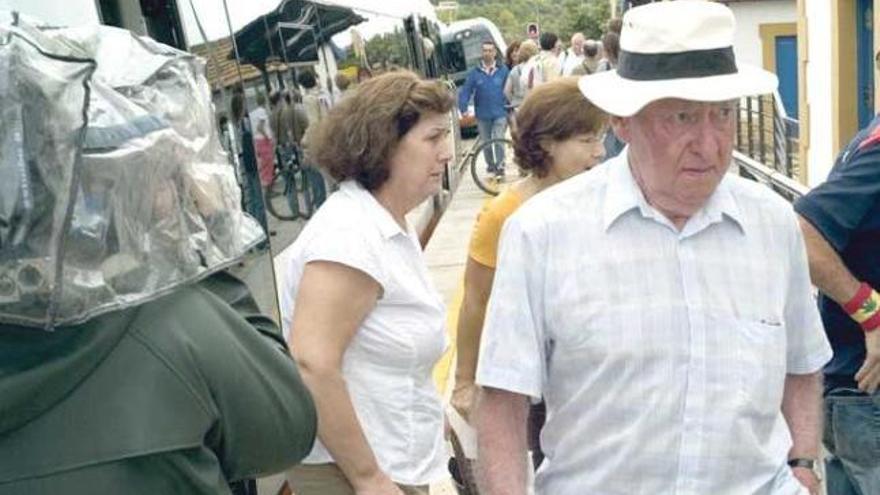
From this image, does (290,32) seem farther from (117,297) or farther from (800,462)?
(117,297)

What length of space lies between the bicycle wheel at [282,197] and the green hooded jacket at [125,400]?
394cm

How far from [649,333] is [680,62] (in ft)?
1.70

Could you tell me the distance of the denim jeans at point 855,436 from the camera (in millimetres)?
3371

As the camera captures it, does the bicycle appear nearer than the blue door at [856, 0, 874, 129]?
Yes

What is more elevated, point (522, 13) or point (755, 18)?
point (755, 18)

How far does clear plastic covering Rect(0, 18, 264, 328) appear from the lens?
153 cm

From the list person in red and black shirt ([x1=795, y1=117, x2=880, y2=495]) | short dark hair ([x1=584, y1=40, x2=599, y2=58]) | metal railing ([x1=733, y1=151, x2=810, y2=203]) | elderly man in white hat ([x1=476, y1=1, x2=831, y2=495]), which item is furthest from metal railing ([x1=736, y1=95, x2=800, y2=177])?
elderly man in white hat ([x1=476, y1=1, x2=831, y2=495])

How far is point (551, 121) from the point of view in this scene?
3.62m

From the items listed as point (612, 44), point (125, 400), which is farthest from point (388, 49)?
point (125, 400)

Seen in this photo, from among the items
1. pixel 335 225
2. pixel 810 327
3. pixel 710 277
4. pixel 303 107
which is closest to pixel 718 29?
pixel 710 277

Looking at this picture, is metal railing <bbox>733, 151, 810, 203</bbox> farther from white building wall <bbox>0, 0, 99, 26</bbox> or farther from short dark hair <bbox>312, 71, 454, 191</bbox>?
white building wall <bbox>0, 0, 99, 26</bbox>

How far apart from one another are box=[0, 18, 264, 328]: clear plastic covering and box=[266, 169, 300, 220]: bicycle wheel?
390cm

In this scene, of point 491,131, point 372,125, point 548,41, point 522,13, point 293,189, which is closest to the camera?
point 372,125

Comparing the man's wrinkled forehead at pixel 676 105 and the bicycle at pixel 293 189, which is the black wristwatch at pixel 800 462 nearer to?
the man's wrinkled forehead at pixel 676 105
